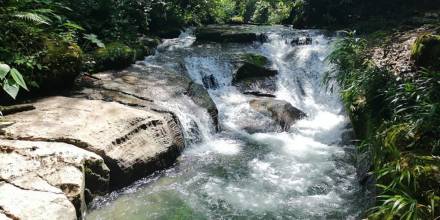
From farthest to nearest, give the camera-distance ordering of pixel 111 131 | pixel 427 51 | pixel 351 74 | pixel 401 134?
pixel 351 74 < pixel 427 51 < pixel 111 131 < pixel 401 134

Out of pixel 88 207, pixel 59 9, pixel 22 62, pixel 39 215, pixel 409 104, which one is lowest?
pixel 88 207

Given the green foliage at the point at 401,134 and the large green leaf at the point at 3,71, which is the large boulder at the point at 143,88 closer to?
the large green leaf at the point at 3,71

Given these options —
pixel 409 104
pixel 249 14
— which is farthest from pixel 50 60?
pixel 249 14

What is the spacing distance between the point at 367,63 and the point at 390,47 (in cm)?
160

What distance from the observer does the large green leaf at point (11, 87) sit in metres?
5.92

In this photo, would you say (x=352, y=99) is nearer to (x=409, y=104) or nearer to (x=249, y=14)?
(x=409, y=104)

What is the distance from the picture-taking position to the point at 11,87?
6.01 m

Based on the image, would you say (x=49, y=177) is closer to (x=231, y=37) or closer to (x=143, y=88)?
(x=143, y=88)

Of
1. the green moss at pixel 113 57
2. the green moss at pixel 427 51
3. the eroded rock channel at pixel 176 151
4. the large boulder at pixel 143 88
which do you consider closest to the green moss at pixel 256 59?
the eroded rock channel at pixel 176 151

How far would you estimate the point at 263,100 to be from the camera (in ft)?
33.0

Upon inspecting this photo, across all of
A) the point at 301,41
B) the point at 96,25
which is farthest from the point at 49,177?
the point at 301,41

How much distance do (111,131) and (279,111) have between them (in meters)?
4.55

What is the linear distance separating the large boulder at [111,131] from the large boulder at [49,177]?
0.28m

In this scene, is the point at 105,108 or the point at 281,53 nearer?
the point at 105,108
